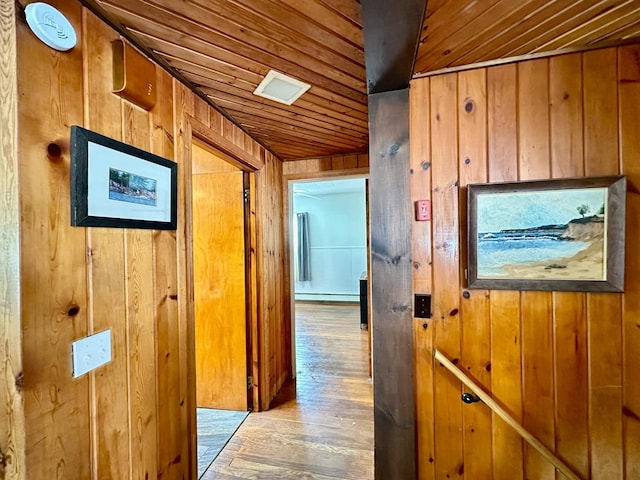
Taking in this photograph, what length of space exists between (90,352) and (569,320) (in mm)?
1944

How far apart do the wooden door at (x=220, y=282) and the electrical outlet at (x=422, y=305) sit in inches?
60.4

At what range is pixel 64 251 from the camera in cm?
92

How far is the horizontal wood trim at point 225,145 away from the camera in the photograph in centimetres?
164

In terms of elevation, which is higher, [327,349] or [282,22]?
[282,22]

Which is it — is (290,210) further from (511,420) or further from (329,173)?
(511,420)

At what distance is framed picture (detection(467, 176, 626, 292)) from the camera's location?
3.98 ft

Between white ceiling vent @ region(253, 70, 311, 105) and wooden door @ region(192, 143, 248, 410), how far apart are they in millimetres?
921

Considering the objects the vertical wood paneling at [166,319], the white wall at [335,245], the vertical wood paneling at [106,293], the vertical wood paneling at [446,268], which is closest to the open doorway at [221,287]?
the vertical wood paneling at [166,319]

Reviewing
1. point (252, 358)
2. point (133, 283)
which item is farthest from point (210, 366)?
point (133, 283)

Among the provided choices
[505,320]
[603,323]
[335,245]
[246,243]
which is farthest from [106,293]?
[335,245]

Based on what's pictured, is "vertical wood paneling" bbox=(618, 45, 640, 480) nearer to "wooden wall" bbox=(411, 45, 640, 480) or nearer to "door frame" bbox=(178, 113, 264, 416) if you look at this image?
"wooden wall" bbox=(411, 45, 640, 480)

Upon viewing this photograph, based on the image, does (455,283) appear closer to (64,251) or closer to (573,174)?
(573,174)

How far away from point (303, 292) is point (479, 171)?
230 inches

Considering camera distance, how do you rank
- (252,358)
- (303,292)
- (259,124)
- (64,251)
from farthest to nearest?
1. (303,292)
2. (252,358)
3. (259,124)
4. (64,251)
